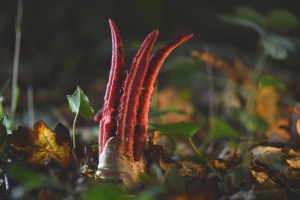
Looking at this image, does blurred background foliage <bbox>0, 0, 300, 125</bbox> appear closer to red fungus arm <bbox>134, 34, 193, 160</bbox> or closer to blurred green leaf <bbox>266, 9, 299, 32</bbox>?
blurred green leaf <bbox>266, 9, 299, 32</bbox>

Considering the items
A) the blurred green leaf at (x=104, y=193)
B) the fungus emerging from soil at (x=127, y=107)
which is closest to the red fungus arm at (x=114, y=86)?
the fungus emerging from soil at (x=127, y=107)

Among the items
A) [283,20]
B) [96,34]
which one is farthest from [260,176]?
[96,34]

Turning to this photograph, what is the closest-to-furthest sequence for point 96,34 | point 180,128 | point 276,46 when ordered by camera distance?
point 180,128, point 276,46, point 96,34

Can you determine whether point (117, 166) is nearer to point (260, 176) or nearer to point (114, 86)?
point (114, 86)

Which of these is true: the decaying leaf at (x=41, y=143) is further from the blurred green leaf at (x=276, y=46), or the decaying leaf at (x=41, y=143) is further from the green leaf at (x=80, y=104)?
the blurred green leaf at (x=276, y=46)

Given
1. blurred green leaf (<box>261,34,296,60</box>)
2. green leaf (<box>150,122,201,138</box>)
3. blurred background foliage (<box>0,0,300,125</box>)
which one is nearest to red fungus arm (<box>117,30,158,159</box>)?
green leaf (<box>150,122,201,138</box>)

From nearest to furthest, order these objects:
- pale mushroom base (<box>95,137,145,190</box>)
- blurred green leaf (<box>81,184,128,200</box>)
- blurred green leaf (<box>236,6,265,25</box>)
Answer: blurred green leaf (<box>81,184,128,200</box>)
pale mushroom base (<box>95,137,145,190</box>)
blurred green leaf (<box>236,6,265,25</box>)
